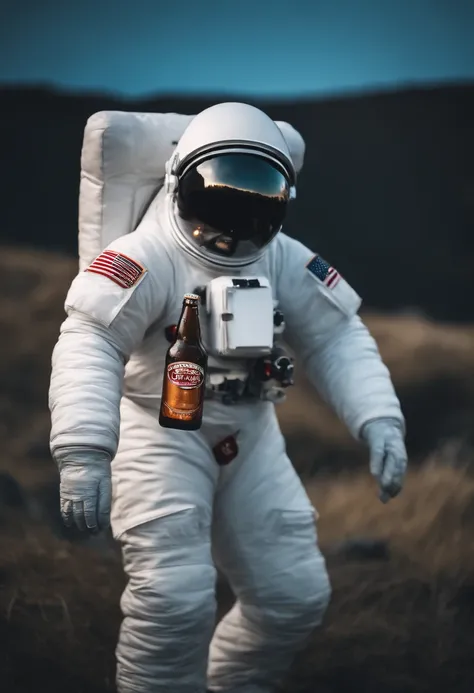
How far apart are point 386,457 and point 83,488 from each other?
0.69 meters

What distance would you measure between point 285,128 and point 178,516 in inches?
36.3

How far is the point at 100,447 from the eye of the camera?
6.52ft

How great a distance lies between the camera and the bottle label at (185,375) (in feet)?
6.73

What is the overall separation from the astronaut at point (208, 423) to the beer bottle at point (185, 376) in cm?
7

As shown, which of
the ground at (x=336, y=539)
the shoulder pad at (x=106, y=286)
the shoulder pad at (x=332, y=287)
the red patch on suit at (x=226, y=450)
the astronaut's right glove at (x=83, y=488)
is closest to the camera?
the astronaut's right glove at (x=83, y=488)

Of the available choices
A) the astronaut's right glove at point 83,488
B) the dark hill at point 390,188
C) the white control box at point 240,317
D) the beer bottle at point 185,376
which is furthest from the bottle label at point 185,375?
the dark hill at point 390,188

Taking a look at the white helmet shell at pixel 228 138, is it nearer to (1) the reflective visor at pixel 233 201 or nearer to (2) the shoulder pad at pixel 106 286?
(1) the reflective visor at pixel 233 201

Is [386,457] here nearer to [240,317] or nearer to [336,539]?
[240,317]

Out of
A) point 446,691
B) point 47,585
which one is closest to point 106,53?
point 47,585

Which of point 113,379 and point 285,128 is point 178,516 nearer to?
point 113,379

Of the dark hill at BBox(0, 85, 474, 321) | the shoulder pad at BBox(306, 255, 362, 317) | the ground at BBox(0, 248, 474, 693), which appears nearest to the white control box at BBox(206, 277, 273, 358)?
the shoulder pad at BBox(306, 255, 362, 317)

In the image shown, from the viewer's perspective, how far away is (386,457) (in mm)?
2297

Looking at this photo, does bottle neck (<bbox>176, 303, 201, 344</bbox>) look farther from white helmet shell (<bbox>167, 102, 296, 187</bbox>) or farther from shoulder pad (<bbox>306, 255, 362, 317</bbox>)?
shoulder pad (<bbox>306, 255, 362, 317</bbox>)

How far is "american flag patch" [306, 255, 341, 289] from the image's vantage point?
2.39m
